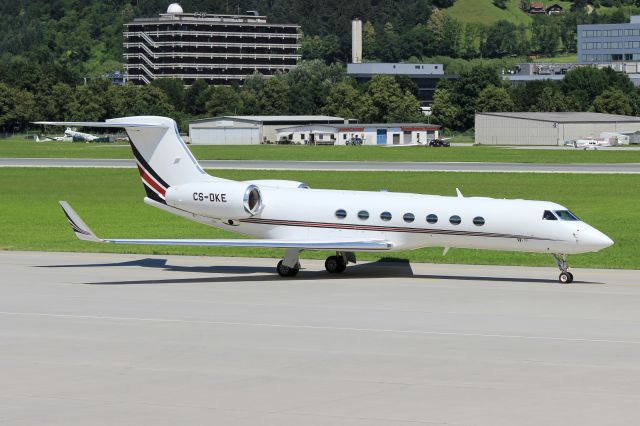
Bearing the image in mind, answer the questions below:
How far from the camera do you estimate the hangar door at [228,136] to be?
167 metres

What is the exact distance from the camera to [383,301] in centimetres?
3064

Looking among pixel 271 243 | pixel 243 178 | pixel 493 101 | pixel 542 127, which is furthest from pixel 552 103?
pixel 271 243

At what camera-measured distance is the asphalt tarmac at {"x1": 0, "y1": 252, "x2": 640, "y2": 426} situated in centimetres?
1880

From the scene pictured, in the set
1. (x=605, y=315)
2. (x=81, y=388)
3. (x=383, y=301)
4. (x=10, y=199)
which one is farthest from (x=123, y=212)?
(x=81, y=388)

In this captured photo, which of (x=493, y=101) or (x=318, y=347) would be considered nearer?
(x=318, y=347)

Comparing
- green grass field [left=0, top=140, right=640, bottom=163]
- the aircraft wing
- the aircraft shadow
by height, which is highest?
the aircraft wing

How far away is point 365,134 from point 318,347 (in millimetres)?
136950

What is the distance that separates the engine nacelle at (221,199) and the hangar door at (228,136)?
130668 mm

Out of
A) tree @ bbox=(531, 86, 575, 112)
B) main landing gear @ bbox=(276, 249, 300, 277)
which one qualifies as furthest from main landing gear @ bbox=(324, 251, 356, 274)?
A: tree @ bbox=(531, 86, 575, 112)

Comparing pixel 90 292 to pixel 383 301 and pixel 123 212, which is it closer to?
pixel 383 301

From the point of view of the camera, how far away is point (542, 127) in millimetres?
149750

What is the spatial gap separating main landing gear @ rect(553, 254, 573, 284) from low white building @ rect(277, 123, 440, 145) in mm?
125392

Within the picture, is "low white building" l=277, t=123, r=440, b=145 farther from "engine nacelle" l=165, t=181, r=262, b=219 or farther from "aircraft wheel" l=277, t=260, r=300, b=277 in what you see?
"aircraft wheel" l=277, t=260, r=300, b=277

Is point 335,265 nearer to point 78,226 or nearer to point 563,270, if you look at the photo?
point 563,270
